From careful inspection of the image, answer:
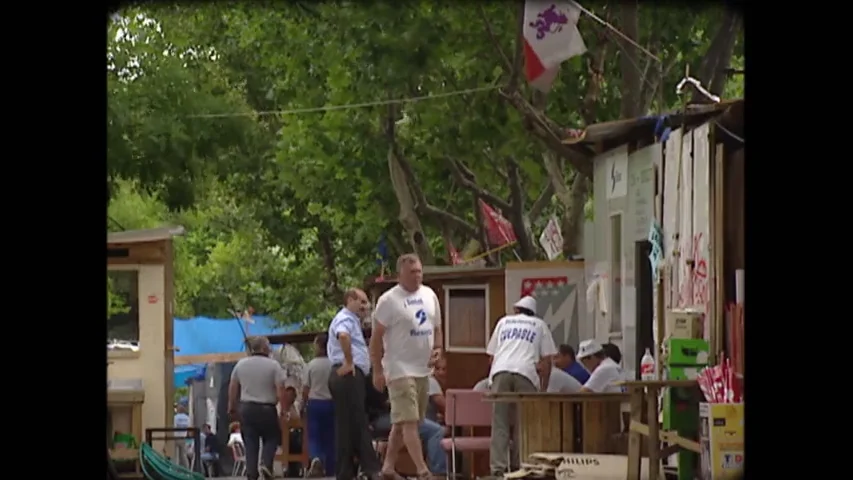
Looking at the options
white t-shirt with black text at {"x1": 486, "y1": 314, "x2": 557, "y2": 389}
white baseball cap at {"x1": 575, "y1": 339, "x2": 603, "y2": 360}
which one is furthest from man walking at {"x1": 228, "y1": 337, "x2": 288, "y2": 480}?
white baseball cap at {"x1": 575, "y1": 339, "x2": 603, "y2": 360}

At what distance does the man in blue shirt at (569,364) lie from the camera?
16344 mm

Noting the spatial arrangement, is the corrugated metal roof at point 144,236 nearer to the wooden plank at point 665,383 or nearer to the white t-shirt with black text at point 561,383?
the white t-shirt with black text at point 561,383

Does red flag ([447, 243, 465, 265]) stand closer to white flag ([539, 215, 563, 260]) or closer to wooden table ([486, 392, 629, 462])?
white flag ([539, 215, 563, 260])

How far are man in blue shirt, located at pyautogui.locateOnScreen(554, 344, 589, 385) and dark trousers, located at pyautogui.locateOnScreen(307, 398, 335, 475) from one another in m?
2.53

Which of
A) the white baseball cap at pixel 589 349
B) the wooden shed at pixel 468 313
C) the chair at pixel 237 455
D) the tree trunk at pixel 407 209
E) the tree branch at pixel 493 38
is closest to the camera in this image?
the white baseball cap at pixel 589 349

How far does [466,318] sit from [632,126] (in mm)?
5266

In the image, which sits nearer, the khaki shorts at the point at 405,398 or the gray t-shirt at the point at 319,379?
the khaki shorts at the point at 405,398

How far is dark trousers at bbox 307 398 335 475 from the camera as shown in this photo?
17.7m

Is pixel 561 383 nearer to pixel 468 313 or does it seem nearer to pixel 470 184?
pixel 468 313

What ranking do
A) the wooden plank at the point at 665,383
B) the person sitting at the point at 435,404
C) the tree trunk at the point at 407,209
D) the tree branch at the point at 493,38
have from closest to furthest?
the wooden plank at the point at 665,383 < the person sitting at the point at 435,404 < the tree branch at the point at 493,38 < the tree trunk at the point at 407,209

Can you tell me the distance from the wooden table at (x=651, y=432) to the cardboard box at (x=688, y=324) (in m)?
1.35

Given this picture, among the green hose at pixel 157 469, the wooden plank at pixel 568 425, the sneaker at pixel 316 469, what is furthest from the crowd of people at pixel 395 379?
the green hose at pixel 157 469
